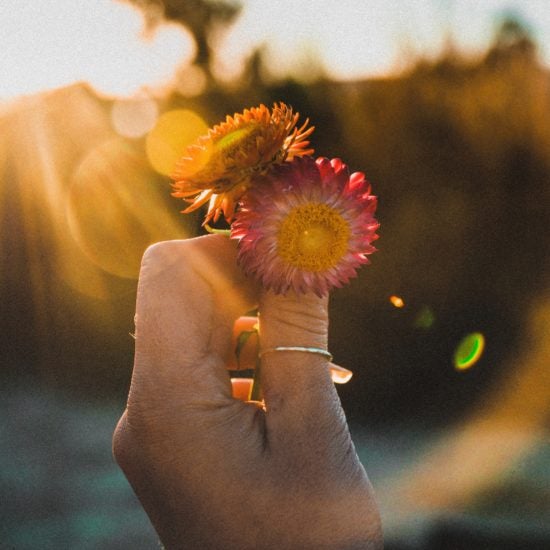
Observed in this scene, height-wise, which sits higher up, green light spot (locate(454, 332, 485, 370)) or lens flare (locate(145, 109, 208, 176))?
lens flare (locate(145, 109, 208, 176))

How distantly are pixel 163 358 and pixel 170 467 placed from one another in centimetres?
13

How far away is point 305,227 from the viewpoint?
951mm

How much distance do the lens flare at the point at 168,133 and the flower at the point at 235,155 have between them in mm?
2774

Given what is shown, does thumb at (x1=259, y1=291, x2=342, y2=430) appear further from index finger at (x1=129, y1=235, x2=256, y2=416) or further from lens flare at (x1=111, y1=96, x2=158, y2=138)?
lens flare at (x1=111, y1=96, x2=158, y2=138)

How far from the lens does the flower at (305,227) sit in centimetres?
93

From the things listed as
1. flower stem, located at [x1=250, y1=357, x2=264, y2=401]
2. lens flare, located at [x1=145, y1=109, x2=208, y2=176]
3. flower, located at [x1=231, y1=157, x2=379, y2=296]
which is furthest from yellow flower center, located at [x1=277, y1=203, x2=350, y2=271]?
lens flare, located at [x1=145, y1=109, x2=208, y2=176]

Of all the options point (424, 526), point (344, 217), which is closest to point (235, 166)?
point (344, 217)

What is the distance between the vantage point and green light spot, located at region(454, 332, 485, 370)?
3777 mm

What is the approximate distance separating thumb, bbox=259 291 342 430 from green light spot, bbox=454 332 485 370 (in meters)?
2.98

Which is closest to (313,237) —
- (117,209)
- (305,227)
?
(305,227)

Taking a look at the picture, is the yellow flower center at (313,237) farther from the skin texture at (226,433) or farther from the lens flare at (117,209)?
the lens flare at (117,209)

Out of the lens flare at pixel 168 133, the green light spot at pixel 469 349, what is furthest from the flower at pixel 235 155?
the green light spot at pixel 469 349

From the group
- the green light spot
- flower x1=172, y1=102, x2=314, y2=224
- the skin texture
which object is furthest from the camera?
the green light spot

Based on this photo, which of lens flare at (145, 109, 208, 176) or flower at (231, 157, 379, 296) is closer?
flower at (231, 157, 379, 296)
